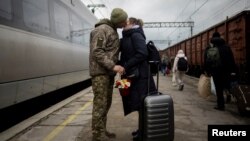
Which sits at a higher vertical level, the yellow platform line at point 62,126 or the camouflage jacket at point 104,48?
the camouflage jacket at point 104,48

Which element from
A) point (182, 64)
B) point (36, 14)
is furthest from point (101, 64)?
point (182, 64)

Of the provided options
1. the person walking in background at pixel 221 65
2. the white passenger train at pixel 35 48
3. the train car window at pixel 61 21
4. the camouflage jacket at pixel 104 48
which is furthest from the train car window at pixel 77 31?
the camouflage jacket at pixel 104 48

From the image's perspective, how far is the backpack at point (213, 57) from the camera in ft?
24.9

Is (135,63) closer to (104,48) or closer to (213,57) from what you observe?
(104,48)

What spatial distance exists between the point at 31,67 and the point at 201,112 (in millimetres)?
3635

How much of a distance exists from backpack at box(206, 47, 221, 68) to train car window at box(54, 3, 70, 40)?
13.5 ft

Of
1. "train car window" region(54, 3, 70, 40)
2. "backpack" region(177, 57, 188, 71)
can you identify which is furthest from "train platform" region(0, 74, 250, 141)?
"backpack" region(177, 57, 188, 71)

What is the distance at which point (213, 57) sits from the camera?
7.68m

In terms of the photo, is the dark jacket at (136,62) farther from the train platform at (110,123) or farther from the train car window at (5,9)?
the train car window at (5,9)

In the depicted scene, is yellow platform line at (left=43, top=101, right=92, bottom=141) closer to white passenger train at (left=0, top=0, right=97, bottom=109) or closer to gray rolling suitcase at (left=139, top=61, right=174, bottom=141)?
white passenger train at (left=0, top=0, right=97, bottom=109)

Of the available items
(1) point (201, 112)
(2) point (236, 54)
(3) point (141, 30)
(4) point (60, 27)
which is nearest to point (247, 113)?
(1) point (201, 112)

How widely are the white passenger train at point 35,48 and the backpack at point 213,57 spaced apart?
146 inches

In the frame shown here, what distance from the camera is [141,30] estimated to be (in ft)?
15.1

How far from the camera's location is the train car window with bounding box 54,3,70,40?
31.1ft
